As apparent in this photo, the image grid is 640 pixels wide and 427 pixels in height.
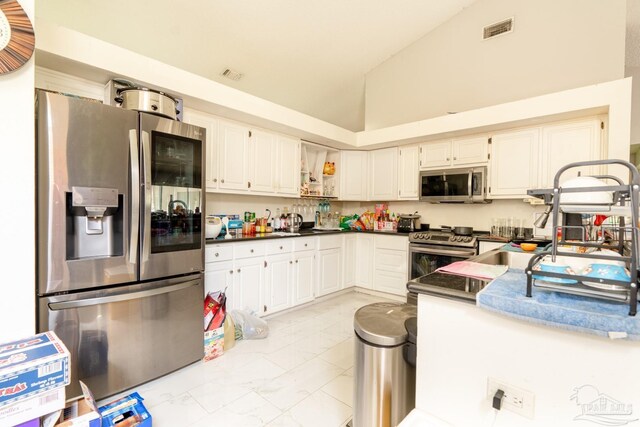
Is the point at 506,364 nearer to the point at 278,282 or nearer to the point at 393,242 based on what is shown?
the point at 278,282

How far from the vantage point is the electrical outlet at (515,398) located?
89 centimetres

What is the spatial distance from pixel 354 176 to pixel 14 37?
371cm

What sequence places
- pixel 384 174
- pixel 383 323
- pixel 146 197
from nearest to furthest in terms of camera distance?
pixel 383 323 → pixel 146 197 → pixel 384 174

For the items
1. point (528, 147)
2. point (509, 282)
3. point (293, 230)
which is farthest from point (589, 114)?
point (293, 230)

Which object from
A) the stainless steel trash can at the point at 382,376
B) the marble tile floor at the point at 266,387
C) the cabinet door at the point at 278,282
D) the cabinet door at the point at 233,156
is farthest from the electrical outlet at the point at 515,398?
the cabinet door at the point at 233,156

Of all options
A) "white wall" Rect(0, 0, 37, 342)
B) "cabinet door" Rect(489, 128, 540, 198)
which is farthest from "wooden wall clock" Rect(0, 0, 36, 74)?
"cabinet door" Rect(489, 128, 540, 198)

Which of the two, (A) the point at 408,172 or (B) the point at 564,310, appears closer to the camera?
(B) the point at 564,310

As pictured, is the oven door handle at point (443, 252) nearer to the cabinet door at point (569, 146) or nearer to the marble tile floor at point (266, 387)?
the cabinet door at point (569, 146)

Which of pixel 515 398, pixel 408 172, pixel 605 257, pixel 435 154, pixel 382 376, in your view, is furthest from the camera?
pixel 408 172

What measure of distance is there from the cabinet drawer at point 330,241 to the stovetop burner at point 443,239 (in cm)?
94

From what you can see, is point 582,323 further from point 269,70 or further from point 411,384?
point 269,70

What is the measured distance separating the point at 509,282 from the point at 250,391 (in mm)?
1728

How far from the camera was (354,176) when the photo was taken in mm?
4484

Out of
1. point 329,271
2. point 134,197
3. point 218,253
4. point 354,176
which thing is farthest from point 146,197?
point 354,176
